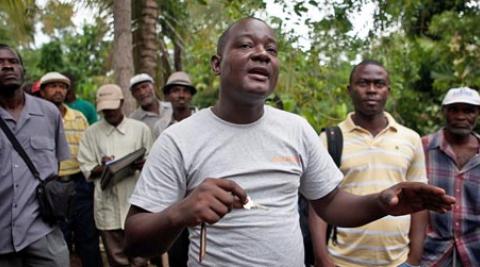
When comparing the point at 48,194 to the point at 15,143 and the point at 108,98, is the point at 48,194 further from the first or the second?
the point at 108,98

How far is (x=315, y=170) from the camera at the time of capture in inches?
95.8

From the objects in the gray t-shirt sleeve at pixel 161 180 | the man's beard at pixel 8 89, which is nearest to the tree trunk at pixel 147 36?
the man's beard at pixel 8 89

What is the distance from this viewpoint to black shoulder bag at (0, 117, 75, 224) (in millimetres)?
3760

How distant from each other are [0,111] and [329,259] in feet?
7.18

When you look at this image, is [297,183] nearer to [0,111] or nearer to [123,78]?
[0,111]

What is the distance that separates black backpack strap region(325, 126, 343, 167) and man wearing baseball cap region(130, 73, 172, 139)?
2793mm

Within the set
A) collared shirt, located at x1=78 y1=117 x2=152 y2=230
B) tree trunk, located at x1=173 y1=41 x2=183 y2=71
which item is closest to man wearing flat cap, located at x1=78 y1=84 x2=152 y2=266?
collared shirt, located at x1=78 y1=117 x2=152 y2=230

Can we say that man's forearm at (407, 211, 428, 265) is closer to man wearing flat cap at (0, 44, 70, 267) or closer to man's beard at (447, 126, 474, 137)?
man's beard at (447, 126, 474, 137)

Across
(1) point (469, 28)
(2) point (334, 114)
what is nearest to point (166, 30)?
(2) point (334, 114)

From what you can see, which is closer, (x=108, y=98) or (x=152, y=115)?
(x=108, y=98)

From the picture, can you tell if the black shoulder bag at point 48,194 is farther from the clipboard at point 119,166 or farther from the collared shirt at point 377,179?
the collared shirt at point 377,179

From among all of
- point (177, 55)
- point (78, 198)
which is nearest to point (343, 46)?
point (78, 198)

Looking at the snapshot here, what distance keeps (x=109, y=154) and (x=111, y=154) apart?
0.06 feet

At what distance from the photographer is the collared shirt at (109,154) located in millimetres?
5520
